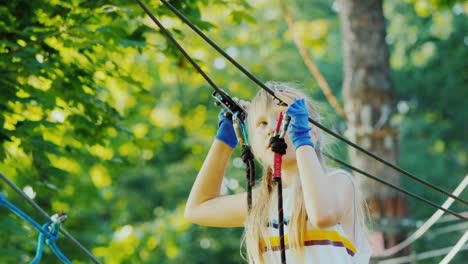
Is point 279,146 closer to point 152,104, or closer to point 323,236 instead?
point 323,236

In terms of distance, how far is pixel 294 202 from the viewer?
6.48 ft

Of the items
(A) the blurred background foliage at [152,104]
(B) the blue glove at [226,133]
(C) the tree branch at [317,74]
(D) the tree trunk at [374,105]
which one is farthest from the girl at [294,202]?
(C) the tree branch at [317,74]

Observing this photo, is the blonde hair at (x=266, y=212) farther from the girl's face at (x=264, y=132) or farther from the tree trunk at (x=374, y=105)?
the tree trunk at (x=374, y=105)

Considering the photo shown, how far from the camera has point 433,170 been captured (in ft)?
46.5

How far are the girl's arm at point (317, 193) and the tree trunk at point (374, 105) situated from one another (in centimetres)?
341

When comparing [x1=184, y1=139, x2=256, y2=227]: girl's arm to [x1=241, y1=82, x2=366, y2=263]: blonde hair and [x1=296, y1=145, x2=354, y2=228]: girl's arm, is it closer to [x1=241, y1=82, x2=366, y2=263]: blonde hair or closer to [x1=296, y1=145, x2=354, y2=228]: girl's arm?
[x1=241, y1=82, x2=366, y2=263]: blonde hair

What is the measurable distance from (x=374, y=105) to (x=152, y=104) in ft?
15.1

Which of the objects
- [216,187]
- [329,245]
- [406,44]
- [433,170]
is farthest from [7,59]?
[406,44]

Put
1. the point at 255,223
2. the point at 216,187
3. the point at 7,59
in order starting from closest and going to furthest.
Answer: the point at 255,223
the point at 216,187
the point at 7,59

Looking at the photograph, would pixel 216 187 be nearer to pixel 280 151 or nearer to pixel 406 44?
pixel 280 151

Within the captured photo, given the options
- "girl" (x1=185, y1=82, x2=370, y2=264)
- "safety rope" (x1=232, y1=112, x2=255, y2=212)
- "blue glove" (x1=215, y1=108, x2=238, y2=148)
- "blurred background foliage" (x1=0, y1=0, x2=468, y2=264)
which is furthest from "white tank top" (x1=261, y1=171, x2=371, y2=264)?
"blurred background foliage" (x1=0, y1=0, x2=468, y2=264)

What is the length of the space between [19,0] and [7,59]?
24 centimetres

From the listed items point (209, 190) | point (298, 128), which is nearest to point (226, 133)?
point (209, 190)

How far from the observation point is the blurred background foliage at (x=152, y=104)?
272cm
